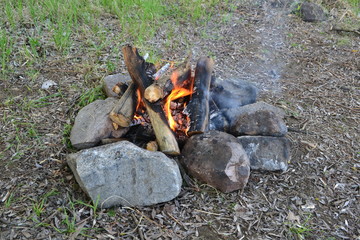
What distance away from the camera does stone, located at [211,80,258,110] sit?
3.54m

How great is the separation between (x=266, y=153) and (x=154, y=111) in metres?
1.05

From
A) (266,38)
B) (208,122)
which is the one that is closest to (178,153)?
(208,122)

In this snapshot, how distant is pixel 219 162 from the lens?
108 inches

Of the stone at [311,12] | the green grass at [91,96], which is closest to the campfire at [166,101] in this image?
the green grass at [91,96]

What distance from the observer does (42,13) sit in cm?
466

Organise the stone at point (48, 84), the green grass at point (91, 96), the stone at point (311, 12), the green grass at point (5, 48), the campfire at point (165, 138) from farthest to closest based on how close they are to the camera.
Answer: the stone at point (311, 12) → the green grass at point (5, 48) → the stone at point (48, 84) → the green grass at point (91, 96) → the campfire at point (165, 138)

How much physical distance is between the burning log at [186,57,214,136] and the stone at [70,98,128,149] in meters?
0.62

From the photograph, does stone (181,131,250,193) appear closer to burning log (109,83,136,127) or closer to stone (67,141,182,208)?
stone (67,141,182,208)

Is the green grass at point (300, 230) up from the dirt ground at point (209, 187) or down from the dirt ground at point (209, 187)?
down

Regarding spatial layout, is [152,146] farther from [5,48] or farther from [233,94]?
[5,48]

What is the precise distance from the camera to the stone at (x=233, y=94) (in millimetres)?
3541

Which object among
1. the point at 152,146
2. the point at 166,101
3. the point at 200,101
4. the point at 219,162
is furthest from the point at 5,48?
the point at 219,162

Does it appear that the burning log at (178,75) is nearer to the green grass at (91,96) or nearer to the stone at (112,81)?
the stone at (112,81)

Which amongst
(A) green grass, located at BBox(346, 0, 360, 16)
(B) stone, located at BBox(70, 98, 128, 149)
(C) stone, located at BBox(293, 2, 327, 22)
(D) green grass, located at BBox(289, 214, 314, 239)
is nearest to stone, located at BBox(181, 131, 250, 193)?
(D) green grass, located at BBox(289, 214, 314, 239)
